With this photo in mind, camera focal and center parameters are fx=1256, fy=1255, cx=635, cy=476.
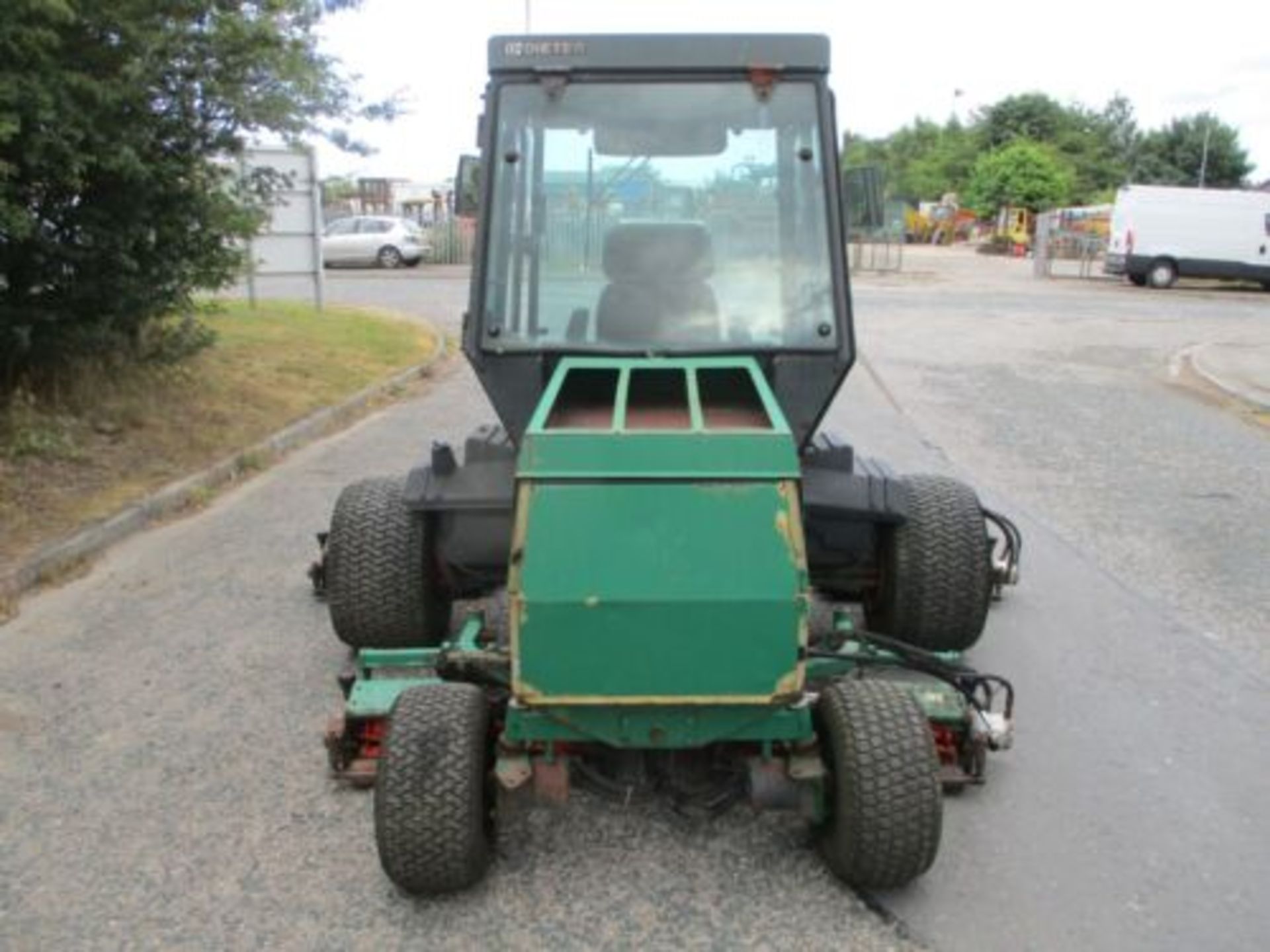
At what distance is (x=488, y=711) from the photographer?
11.4ft

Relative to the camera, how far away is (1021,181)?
54219mm

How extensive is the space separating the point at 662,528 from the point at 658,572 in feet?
0.39

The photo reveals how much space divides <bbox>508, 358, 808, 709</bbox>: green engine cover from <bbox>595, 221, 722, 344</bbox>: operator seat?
1125mm

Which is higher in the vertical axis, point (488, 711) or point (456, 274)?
point (456, 274)

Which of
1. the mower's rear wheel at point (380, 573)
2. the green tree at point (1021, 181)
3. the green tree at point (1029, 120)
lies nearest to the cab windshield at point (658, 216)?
the mower's rear wheel at point (380, 573)

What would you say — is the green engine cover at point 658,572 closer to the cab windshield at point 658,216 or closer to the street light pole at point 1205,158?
the cab windshield at point 658,216

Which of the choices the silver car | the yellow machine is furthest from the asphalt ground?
the yellow machine

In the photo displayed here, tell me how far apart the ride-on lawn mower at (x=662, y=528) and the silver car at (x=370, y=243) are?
93.0 feet

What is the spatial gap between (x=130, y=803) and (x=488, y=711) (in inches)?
52.2

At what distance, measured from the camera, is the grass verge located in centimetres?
724

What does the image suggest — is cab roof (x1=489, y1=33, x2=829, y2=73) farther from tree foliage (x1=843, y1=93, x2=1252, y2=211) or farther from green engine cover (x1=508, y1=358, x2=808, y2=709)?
tree foliage (x1=843, y1=93, x2=1252, y2=211)

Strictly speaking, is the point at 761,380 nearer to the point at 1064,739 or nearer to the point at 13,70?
the point at 1064,739

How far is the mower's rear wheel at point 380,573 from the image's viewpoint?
4.62 meters

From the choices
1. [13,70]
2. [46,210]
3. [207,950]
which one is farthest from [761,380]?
[46,210]
